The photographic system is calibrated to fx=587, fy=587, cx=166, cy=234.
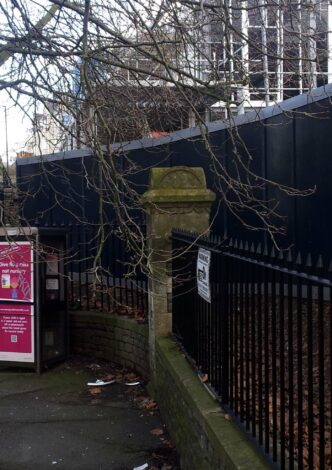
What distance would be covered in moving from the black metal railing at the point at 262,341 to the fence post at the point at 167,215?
40 centimetres

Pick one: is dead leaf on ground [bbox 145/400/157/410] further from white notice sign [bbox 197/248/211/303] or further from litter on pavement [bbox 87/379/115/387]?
white notice sign [bbox 197/248/211/303]

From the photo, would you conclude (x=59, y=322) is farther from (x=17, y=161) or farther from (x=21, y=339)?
(x=17, y=161)

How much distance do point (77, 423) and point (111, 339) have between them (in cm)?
206

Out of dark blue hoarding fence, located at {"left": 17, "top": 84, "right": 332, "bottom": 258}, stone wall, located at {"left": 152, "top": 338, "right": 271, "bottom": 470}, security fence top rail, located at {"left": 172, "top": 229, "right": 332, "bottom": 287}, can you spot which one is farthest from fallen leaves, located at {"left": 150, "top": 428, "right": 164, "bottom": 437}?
dark blue hoarding fence, located at {"left": 17, "top": 84, "right": 332, "bottom": 258}

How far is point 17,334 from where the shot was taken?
721 cm

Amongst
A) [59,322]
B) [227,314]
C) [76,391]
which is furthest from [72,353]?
[227,314]

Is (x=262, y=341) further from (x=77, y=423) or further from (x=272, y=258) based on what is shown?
(x=77, y=423)

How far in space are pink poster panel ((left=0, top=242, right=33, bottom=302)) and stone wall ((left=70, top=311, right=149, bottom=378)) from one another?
37.3 inches

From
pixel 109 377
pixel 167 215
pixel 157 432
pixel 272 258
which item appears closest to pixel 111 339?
pixel 109 377

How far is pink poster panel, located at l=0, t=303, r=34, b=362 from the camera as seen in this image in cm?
716

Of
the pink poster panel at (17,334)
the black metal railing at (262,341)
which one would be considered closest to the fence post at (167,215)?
the black metal railing at (262,341)

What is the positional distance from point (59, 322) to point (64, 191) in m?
6.07

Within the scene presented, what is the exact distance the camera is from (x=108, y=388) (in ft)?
21.3

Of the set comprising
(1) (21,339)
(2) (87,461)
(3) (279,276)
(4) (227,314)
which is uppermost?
(3) (279,276)
